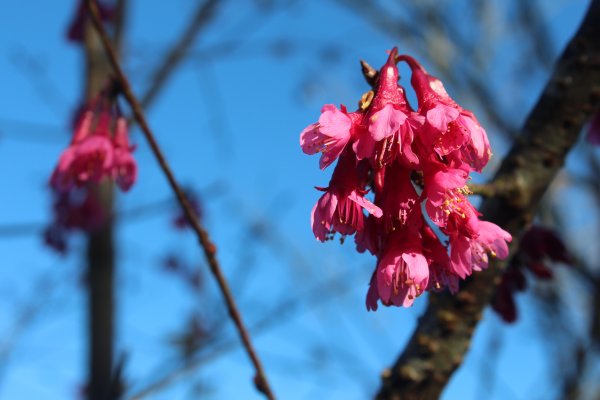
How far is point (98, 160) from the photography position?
1.85 meters

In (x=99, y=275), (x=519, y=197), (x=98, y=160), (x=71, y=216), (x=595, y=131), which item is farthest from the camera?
(x=99, y=275)

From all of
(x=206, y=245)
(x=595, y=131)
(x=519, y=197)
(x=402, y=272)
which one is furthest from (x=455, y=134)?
(x=595, y=131)

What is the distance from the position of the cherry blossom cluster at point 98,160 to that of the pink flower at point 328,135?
38.4 inches

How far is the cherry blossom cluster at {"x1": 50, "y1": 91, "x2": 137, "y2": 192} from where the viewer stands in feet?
5.95

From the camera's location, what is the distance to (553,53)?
5031mm

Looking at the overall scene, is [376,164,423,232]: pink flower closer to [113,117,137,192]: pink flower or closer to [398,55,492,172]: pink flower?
[398,55,492,172]: pink flower

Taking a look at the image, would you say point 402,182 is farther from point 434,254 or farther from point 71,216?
point 71,216

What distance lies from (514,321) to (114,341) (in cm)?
206

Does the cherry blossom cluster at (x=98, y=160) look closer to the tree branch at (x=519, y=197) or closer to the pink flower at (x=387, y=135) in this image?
the tree branch at (x=519, y=197)

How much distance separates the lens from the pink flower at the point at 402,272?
0.96 meters

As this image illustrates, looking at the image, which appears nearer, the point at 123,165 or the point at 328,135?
the point at 328,135

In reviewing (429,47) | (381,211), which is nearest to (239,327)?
(381,211)

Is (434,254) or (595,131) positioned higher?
(595,131)

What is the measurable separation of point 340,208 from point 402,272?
0.44 feet
